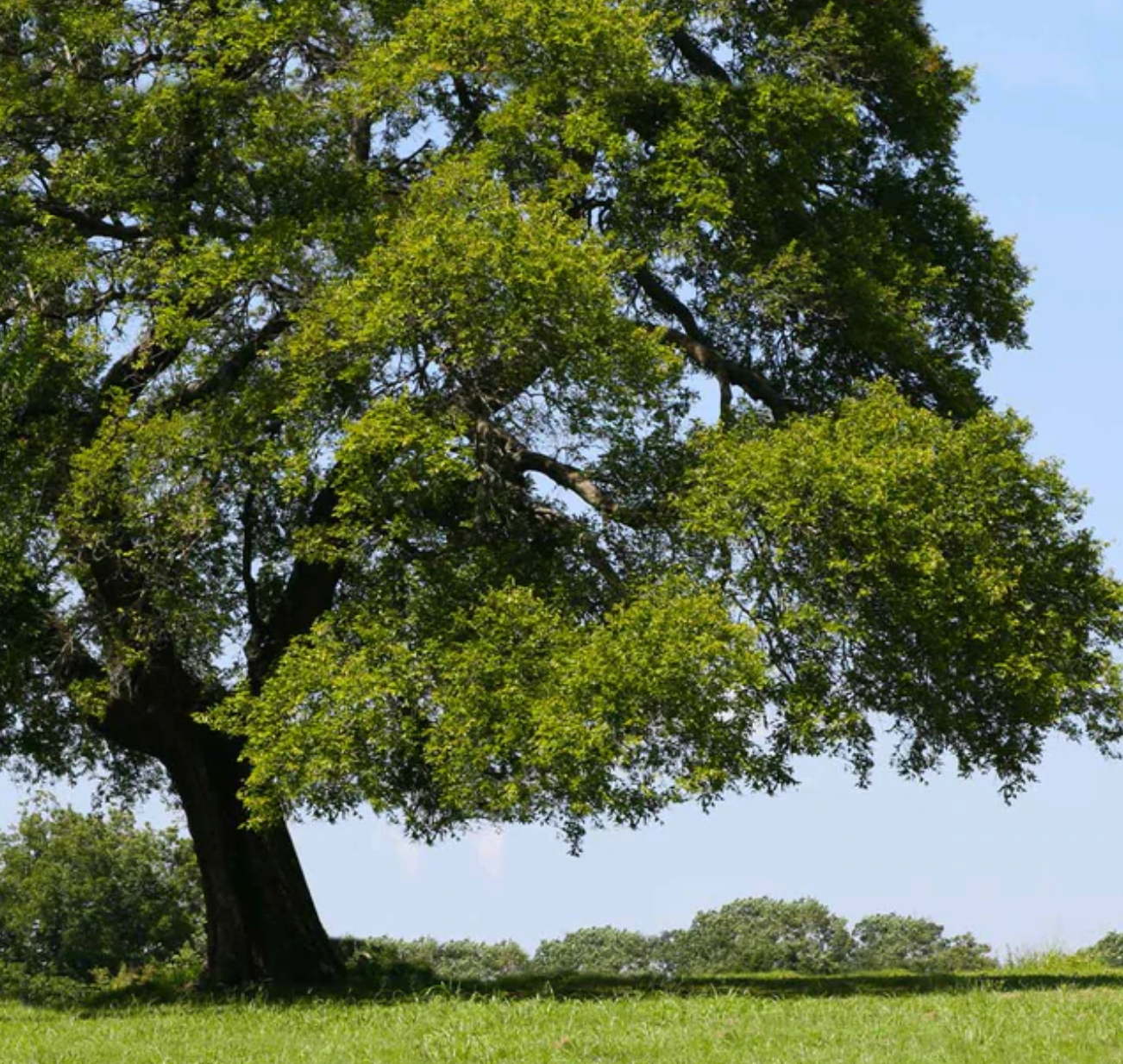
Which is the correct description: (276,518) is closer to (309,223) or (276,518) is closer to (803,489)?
(309,223)

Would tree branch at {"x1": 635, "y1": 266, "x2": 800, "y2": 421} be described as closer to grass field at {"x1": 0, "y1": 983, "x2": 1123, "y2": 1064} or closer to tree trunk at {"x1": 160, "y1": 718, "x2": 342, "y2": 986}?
grass field at {"x1": 0, "y1": 983, "x2": 1123, "y2": 1064}

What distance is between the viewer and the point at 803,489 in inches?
827

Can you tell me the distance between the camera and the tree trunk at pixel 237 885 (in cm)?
2661

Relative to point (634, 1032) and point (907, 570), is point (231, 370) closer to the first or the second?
point (907, 570)

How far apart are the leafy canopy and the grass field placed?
2.75m

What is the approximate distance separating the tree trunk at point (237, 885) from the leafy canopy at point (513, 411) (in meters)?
0.80

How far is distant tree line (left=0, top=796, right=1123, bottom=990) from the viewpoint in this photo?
46.2 meters

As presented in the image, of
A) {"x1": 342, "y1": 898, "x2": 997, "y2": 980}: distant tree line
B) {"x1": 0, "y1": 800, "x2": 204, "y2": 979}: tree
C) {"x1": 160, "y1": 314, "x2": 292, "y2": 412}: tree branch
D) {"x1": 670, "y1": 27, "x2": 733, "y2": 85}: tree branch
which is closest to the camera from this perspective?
{"x1": 160, "y1": 314, "x2": 292, "y2": 412}: tree branch

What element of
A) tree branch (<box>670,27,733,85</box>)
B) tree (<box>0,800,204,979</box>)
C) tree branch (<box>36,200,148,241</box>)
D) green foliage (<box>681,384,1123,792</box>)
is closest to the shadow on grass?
green foliage (<box>681,384,1123,792</box>)

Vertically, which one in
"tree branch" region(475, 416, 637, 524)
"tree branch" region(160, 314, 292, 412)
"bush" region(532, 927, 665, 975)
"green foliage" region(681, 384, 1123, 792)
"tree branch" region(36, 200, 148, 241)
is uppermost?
"tree branch" region(36, 200, 148, 241)

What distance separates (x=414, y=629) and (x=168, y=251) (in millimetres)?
7516

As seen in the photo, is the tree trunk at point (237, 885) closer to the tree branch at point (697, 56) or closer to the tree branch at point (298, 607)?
the tree branch at point (298, 607)

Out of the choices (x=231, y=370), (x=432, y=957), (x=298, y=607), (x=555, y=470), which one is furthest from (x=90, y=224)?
(x=432, y=957)

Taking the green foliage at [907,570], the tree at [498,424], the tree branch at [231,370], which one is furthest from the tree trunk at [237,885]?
the green foliage at [907,570]
